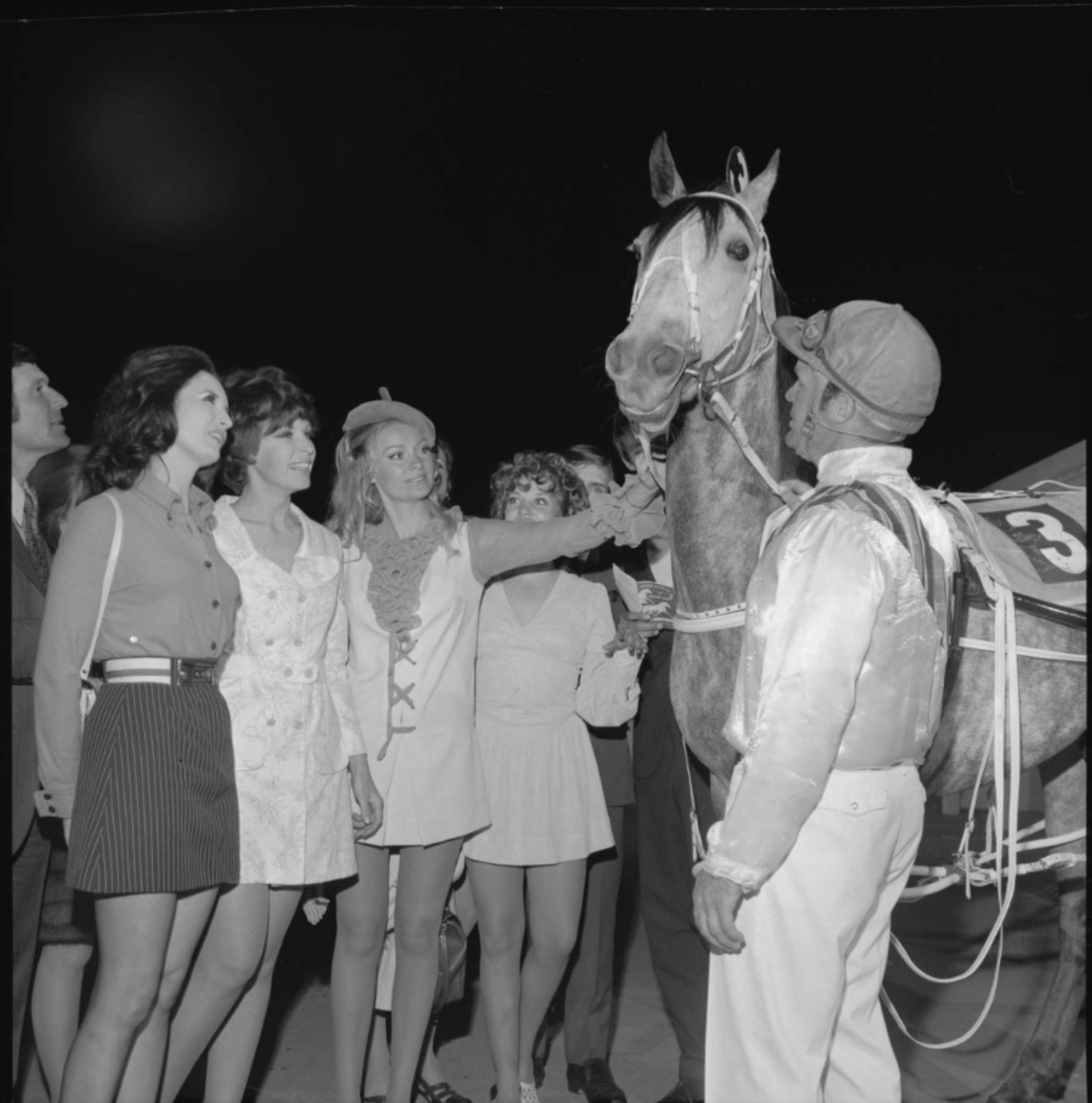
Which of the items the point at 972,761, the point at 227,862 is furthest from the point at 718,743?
the point at 227,862

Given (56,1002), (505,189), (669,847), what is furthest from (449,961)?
(505,189)

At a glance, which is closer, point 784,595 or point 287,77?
point 784,595

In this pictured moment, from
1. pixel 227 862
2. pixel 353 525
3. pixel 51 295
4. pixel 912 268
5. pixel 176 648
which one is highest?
pixel 912 268

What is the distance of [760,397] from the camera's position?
A: 2939 mm

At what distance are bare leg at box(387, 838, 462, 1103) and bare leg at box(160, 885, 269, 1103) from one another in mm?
456

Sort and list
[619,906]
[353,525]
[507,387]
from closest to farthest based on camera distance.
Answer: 1. [353,525]
2. [507,387]
3. [619,906]

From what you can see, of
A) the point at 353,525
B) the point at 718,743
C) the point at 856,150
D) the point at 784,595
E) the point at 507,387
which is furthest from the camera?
the point at 507,387

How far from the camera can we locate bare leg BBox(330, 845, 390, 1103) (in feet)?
10.2

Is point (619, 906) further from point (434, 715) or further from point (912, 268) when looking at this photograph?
point (912, 268)

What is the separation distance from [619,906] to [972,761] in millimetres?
3074

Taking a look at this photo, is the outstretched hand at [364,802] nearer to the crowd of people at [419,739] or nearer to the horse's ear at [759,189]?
the crowd of people at [419,739]

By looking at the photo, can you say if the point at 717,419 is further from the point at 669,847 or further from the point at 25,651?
the point at 25,651

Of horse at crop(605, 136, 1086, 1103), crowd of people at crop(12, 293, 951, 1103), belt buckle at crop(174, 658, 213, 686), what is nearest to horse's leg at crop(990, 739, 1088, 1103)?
horse at crop(605, 136, 1086, 1103)

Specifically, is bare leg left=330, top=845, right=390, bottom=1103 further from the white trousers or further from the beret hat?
the white trousers
